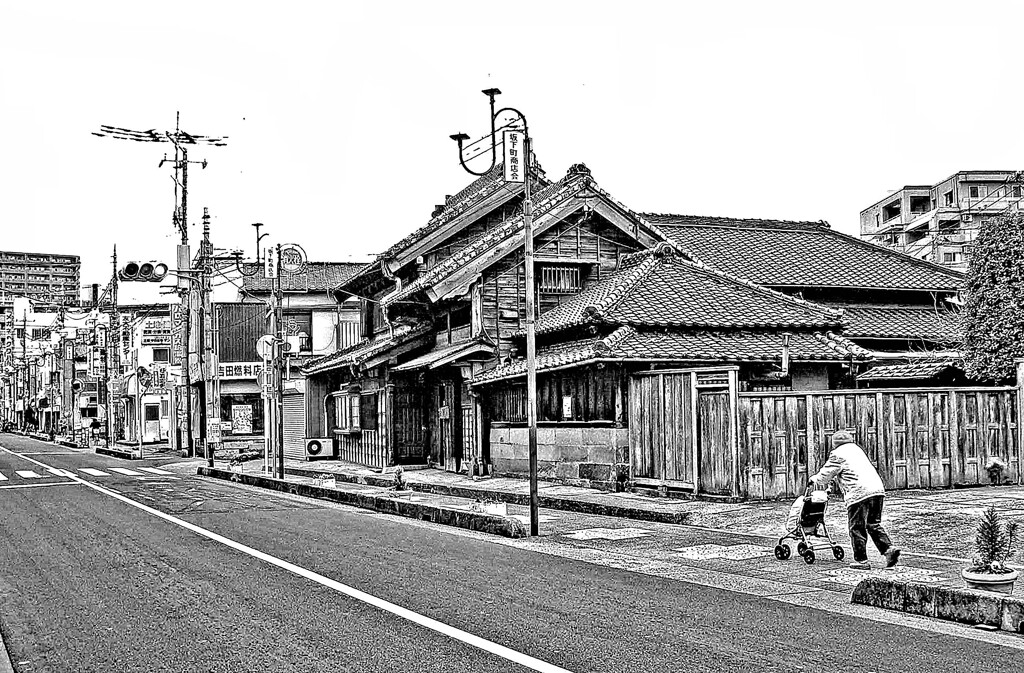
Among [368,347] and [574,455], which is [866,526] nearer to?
[574,455]

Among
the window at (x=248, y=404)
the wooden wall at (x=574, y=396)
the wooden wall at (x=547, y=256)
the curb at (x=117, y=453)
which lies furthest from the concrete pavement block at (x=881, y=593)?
the window at (x=248, y=404)

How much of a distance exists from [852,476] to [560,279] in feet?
57.1

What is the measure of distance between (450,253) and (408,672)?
91.1ft

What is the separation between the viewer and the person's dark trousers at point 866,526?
40.8 feet

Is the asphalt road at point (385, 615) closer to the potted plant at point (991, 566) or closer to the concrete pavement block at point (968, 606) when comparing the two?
the concrete pavement block at point (968, 606)

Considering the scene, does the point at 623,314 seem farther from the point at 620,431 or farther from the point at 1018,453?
the point at 1018,453

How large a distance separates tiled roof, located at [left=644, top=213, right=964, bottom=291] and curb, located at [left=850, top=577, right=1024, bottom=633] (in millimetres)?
22470

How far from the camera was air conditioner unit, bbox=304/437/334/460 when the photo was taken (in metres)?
37.9

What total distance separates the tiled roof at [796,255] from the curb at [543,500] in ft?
39.5

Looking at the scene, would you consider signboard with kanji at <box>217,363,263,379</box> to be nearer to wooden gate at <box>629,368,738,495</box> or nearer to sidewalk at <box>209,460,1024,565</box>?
sidewalk at <box>209,460,1024,565</box>

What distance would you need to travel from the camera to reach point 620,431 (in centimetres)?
2239

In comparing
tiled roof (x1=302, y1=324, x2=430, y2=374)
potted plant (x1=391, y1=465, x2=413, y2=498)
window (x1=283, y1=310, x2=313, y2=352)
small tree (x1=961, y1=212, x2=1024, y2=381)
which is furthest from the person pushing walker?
window (x1=283, y1=310, x2=313, y2=352)

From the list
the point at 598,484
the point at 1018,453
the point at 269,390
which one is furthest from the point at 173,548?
the point at 269,390

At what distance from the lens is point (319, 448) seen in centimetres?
3797
